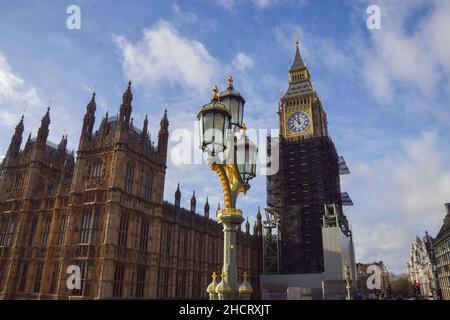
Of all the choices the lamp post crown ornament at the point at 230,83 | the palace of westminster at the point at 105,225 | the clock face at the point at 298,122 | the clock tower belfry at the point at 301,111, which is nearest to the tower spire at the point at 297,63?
the clock tower belfry at the point at 301,111

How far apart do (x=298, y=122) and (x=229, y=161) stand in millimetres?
69614

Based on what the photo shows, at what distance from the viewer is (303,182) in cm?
6769

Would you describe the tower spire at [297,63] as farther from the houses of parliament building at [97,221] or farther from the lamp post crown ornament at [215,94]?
the lamp post crown ornament at [215,94]

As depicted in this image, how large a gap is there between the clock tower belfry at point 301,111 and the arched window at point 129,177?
44.5m

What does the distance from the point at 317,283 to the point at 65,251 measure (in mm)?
41222

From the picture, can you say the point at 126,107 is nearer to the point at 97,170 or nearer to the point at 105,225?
the point at 97,170

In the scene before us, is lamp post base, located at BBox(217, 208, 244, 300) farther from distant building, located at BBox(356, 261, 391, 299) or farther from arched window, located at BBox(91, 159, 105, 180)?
distant building, located at BBox(356, 261, 391, 299)

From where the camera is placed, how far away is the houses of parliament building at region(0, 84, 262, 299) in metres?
33.3

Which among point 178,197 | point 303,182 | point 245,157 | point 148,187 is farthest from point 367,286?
point 245,157

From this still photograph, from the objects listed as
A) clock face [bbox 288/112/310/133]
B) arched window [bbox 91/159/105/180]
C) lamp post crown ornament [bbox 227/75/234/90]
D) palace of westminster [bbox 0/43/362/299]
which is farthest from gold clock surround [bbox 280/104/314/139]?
lamp post crown ornament [bbox 227/75/234/90]

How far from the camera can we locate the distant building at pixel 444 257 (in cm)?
7037

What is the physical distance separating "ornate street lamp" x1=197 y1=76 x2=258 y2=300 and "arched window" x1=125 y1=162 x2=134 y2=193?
2911 centimetres

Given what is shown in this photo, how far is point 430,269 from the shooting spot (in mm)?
93500
